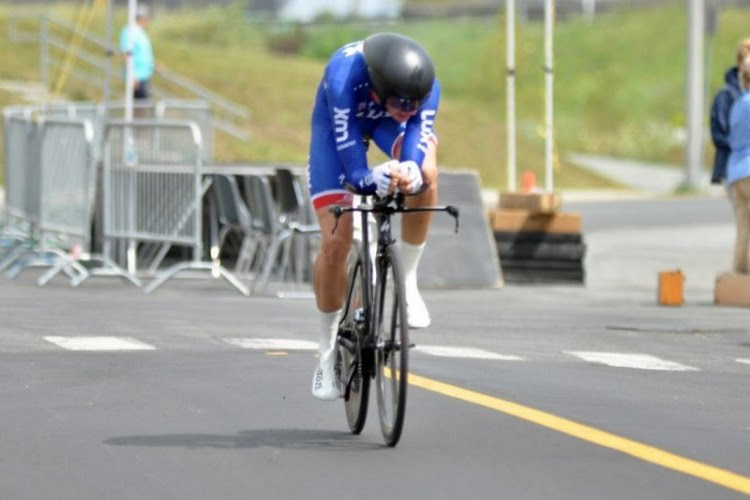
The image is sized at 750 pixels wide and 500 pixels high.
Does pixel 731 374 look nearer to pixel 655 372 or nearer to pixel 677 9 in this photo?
pixel 655 372

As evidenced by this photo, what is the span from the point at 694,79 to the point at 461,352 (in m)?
29.1

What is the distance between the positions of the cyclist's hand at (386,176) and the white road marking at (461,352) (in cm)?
388

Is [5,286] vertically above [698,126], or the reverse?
[698,126]

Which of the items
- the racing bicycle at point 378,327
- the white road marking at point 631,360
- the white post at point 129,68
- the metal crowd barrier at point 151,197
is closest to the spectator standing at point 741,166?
the metal crowd barrier at point 151,197

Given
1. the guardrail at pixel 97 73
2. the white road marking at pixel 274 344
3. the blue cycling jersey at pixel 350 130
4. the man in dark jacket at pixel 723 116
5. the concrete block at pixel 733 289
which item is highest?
the guardrail at pixel 97 73

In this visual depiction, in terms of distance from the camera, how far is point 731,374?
11914 mm

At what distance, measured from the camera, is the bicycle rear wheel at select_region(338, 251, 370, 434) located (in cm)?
902

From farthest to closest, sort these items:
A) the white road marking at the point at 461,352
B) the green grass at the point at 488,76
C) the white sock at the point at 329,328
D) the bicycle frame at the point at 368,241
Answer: the green grass at the point at 488,76 → the white road marking at the point at 461,352 → the white sock at the point at 329,328 → the bicycle frame at the point at 368,241

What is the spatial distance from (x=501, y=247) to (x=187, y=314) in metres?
6.06

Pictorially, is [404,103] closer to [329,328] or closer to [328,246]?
[328,246]

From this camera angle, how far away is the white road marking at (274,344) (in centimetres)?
1287

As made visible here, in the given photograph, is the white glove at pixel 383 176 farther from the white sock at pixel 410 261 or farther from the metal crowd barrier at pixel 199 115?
the metal crowd barrier at pixel 199 115

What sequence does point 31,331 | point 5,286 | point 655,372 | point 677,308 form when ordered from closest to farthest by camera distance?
point 655,372 < point 31,331 < point 677,308 < point 5,286

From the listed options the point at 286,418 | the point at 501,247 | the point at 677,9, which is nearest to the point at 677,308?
the point at 501,247
